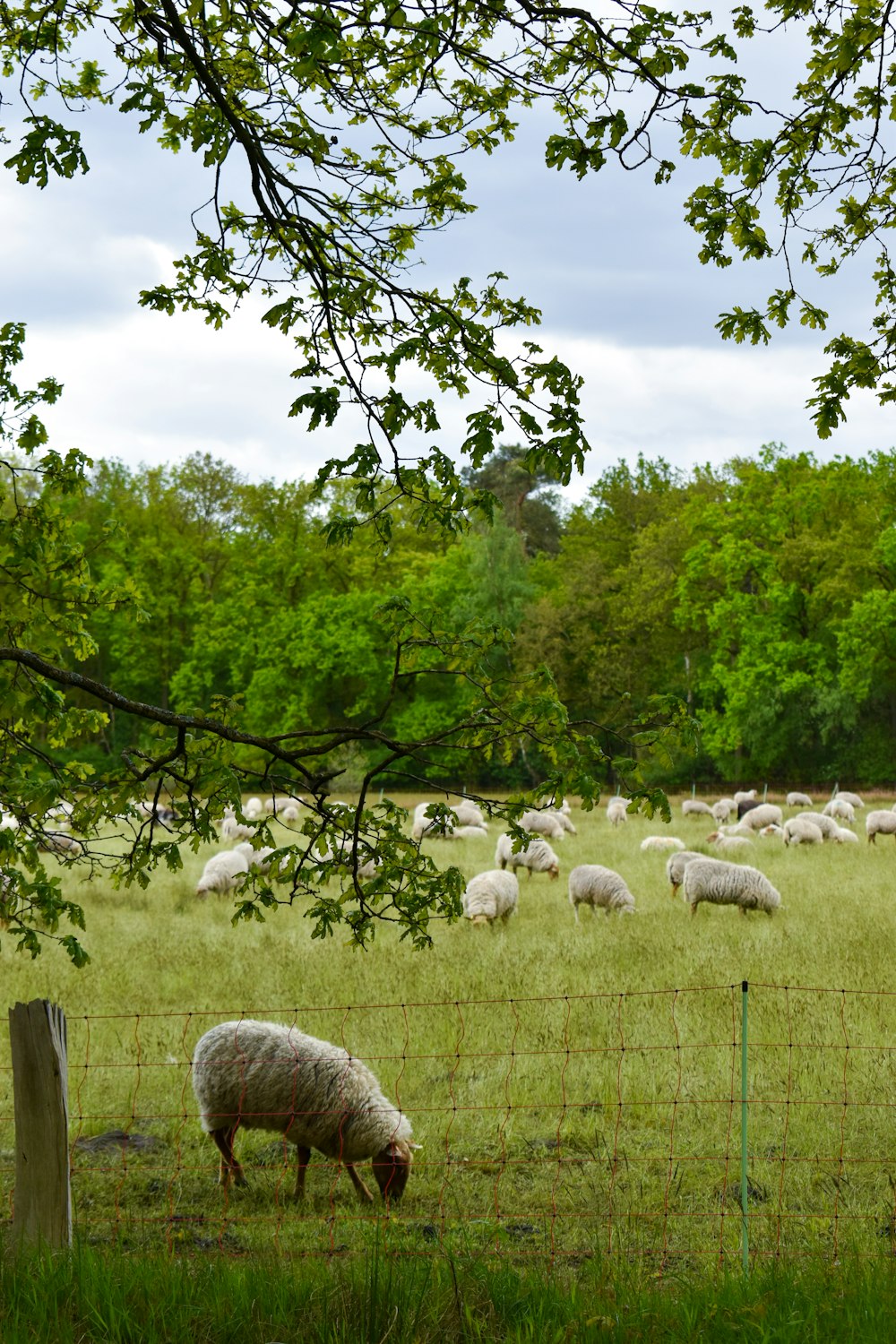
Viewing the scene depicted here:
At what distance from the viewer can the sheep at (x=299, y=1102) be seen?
750 cm

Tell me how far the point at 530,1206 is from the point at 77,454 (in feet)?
17.6

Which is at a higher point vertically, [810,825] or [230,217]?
[230,217]

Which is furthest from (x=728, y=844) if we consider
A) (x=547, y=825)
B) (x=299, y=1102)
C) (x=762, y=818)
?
(x=299, y=1102)

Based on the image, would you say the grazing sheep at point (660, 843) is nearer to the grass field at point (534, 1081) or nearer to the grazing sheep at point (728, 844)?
the grazing sheep at point (728, 844)

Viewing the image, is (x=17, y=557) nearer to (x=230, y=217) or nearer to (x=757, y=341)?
(x=230, y=217)

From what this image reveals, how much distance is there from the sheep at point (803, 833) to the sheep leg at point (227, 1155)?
21050 millimetres

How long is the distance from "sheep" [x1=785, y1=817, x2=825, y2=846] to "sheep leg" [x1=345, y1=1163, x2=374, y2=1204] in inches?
825

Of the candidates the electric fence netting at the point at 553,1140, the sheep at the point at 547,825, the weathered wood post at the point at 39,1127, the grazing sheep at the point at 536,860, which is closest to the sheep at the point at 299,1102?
the electric fence netting at the point at 553,1140

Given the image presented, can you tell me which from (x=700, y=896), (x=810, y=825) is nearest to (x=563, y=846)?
(x=810, y=825)

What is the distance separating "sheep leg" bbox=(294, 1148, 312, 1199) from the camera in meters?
7.57

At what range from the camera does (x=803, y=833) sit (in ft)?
87.5

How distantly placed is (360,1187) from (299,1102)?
67 cm

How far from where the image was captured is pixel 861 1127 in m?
8.34

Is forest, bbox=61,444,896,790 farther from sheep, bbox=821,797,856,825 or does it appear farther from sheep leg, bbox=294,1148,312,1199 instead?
sheep leg, bbox=294,1148,312,1199
